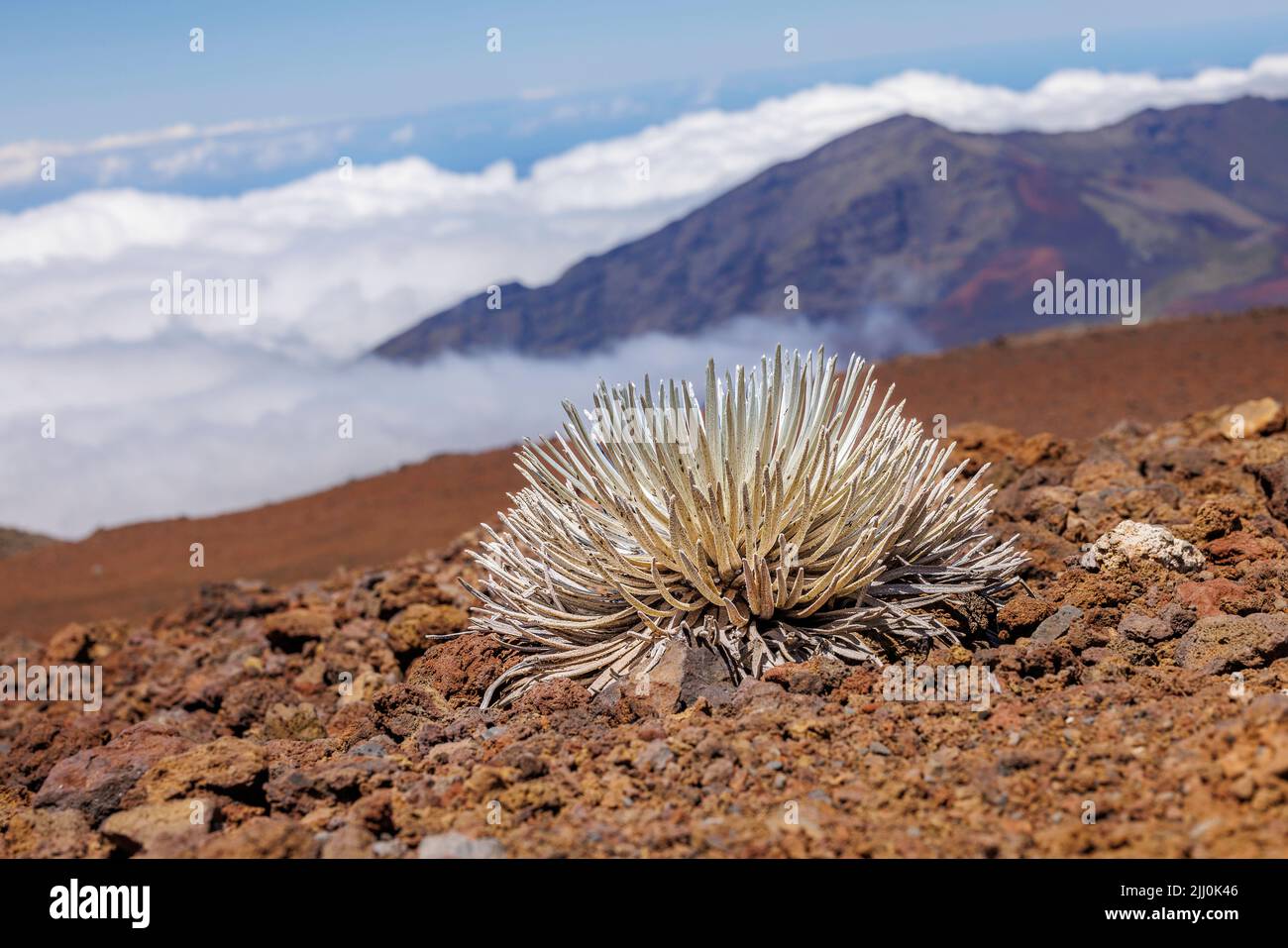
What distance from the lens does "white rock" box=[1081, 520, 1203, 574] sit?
140 inches

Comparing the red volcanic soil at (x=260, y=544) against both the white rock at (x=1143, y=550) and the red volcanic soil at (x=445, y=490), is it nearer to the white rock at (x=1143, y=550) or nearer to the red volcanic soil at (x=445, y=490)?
the red volcanic soil at (x=445, y=490)

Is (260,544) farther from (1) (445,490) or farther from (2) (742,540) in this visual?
(2) (742,540)

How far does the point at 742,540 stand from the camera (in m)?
3.20

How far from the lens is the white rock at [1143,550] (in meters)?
3.54

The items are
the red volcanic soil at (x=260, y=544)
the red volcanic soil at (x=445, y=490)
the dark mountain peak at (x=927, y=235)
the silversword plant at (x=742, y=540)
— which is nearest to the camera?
the silversword plant at (x=742, y=540)

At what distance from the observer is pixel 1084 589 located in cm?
339

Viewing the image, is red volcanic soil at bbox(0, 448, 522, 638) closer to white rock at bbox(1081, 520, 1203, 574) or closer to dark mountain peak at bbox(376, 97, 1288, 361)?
white rock at bbox(1081, 520, 1203, 574)

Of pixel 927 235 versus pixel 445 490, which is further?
pixel 927 235

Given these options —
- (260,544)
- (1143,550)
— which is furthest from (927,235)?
(1143,550)

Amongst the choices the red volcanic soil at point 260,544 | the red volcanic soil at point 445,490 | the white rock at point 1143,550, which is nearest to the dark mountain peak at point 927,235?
the red volcanic soil at point 445,490

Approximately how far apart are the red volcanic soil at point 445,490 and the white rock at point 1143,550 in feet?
24.4

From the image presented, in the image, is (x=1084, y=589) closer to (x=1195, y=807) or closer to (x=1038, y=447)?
(x=1195, y=807)

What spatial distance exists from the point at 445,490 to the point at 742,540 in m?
10.4
